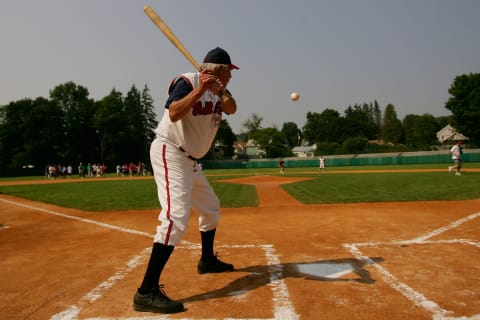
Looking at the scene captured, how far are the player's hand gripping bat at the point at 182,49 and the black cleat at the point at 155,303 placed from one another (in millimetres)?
1886

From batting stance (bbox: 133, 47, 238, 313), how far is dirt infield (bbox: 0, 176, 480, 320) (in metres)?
0.32

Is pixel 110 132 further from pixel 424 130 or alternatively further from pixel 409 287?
pixel 424 130

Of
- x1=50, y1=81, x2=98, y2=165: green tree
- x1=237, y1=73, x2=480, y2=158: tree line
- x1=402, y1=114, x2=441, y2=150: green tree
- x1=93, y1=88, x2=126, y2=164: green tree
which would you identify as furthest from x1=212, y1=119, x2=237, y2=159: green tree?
x1=402, y1=114, x2=441, y2=150: green tree

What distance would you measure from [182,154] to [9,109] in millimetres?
68152

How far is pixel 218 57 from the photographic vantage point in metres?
3.50

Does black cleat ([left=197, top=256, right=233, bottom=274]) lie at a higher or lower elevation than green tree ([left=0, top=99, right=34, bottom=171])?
lower

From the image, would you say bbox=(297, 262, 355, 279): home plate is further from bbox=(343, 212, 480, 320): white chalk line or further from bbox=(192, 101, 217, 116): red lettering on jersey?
bbox=(192, 101, 217, 116): red lettering on jersey

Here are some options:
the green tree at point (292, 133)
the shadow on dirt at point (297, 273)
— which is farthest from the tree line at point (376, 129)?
the shadow on dirt at point (297, 273)

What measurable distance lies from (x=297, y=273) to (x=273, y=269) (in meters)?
0.33

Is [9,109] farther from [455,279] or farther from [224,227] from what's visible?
[455,279]

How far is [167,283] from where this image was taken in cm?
392

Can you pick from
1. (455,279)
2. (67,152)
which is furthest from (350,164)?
(455,279)

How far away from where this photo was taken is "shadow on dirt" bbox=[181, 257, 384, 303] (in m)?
3.65

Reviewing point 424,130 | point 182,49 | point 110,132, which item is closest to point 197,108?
point 182,49
